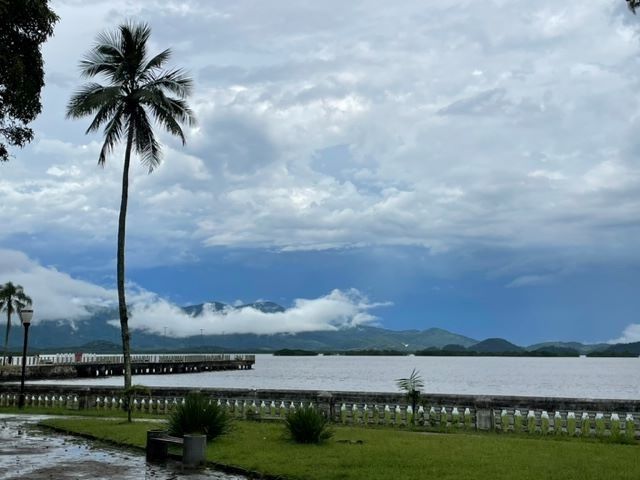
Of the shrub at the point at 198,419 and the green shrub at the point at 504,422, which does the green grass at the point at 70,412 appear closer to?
the shrub at the point at 198,419

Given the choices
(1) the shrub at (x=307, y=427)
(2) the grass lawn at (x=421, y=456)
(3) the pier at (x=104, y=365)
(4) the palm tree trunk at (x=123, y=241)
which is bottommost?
(3) the pier at (x=104, y=365)

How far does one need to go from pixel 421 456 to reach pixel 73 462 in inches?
316

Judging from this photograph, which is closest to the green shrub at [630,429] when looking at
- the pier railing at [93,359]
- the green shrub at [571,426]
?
the green shrub at [571,426]

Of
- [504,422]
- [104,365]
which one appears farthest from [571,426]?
[104,365]

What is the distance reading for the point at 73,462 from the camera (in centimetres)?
1555

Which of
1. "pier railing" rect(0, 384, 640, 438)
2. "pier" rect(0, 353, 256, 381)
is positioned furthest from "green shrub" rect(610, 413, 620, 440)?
"pier" rect(0, 353, 256, 381)

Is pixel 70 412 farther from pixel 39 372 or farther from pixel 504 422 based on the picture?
pixel 39 372

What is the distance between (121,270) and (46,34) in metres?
17.0

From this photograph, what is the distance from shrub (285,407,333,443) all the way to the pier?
62.5 meters

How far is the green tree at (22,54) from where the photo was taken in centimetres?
1694

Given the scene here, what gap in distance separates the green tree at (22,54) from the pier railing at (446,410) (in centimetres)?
1032

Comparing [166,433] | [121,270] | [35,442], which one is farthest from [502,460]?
[121,270]

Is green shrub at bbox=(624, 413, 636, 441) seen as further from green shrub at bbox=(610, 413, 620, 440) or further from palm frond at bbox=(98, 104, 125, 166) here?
palm frond at bbox=(98, 104, 125, 166)

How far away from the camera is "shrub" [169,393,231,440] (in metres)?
17.7
